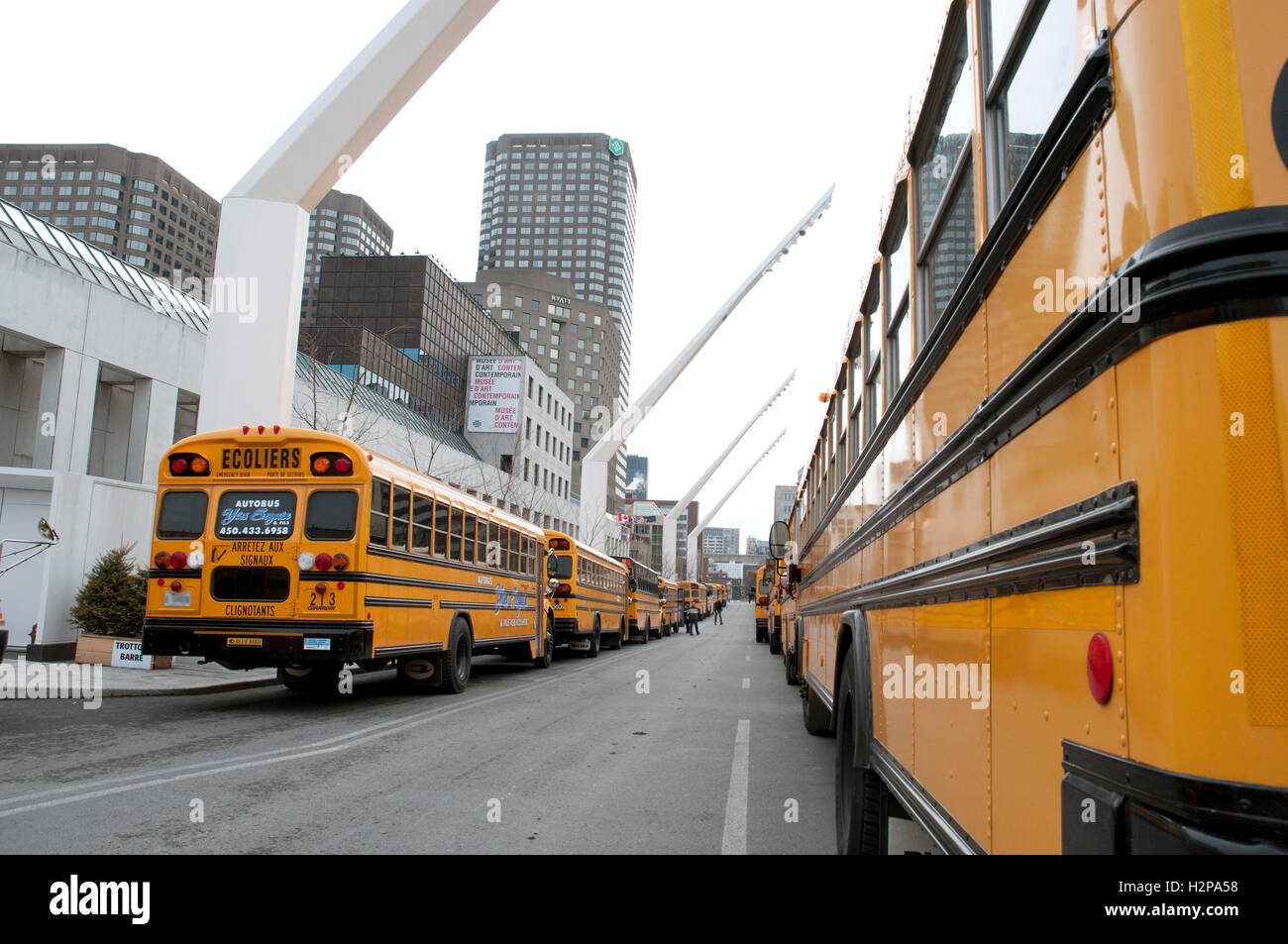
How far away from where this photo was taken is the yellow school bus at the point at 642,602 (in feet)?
92.6

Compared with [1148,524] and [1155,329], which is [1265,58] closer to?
[1155,329]

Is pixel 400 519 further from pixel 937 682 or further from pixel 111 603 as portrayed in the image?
pixel 937 682

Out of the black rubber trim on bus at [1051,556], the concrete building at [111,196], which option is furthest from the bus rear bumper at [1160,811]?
the concrete building at [111,196]

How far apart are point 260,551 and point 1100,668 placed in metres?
8.40

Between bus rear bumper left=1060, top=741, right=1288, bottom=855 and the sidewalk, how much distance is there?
1069 cm

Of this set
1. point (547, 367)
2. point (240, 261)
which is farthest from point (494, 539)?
point (547, 367)

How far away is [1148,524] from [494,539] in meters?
12.4

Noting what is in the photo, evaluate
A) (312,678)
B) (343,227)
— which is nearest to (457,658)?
(312,678)

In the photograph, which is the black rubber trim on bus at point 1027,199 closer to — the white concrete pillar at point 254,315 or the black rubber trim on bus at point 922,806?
the black rubber trim on bus at point 922,806

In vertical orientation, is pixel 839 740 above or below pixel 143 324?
below

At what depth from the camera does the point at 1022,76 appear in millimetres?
2197

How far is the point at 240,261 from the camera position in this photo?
16.4 meters

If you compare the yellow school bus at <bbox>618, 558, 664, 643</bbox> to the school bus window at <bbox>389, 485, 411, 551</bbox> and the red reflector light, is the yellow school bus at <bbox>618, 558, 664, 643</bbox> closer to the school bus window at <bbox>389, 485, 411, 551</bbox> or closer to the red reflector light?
the school bus window at <bbox>389, 485, 411, 551</bbox>

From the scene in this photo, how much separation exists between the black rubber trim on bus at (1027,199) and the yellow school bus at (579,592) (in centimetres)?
1418
